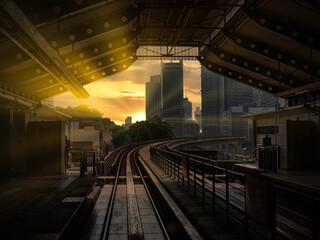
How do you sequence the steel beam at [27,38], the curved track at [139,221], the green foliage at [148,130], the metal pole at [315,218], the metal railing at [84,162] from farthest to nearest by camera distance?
the green foliage at [148,130] → the metal railing at [84,162] → the curved track at [139,221] → the steel beam at [27,38] → the metal pole at [315,218]

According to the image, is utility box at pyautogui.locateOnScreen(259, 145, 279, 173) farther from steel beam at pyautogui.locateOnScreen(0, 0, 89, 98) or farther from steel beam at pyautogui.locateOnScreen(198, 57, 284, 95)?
steel beam at pyautogui.locateOnScreen(0, 0, 89, 98)

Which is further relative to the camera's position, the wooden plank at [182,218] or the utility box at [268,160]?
the utility box at [268,160]

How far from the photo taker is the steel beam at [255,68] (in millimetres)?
15273

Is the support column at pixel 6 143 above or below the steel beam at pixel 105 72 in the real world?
→ below

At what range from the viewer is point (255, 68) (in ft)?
51.9

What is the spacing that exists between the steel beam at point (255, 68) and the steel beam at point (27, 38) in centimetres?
1021

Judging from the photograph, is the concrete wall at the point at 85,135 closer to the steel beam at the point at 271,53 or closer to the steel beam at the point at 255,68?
the steel beam at the point at 255,68

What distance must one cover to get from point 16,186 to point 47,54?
5.26m

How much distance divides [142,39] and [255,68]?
7.82 m

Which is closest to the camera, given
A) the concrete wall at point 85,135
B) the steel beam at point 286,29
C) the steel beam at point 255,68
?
the steel beam at point 286,29

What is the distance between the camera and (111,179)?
13.9m

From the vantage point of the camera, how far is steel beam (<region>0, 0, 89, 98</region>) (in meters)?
4.51

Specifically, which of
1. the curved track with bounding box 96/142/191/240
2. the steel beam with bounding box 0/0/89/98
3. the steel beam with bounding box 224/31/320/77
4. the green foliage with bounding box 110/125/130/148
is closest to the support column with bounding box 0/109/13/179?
the steel beam with bounding box 0/0/89/98

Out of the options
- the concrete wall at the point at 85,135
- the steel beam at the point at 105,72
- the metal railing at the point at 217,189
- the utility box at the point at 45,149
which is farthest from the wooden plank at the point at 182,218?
the concrete wall at the point at 85,135
